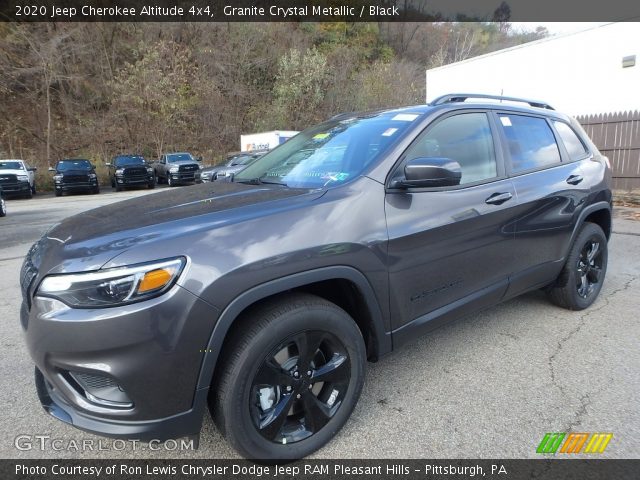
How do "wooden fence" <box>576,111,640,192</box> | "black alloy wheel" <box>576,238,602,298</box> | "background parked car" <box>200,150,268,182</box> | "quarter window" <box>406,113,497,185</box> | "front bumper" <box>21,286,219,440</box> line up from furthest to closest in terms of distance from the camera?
"background parked car" <box>200,150,268,182</box> < "wooden fence" <box>576,111,640,192</box> < "black alloy wheel" <box>576,238,602,298</box> < "quarter window" <box>406,113,497,185</box> < "front bumper" <box>21,286,219,440</box>

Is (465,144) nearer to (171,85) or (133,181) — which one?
(133,181)

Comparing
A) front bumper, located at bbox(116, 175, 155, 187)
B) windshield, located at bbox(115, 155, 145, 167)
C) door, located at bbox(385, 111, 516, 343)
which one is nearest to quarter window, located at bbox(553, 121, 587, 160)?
door, located at bbox(385, 111, 516, 343)

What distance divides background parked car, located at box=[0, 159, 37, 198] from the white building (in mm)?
19066

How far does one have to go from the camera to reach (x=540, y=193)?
10.9 ft

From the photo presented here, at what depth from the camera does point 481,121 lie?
10.2 ft

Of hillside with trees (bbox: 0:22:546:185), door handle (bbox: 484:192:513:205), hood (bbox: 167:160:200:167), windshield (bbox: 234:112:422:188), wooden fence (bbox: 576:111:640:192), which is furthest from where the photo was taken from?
hillside with trees (bbox: 0:22:546:185)

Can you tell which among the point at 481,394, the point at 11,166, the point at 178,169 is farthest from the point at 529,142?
the point at 11,166

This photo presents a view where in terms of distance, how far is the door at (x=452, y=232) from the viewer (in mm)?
2463

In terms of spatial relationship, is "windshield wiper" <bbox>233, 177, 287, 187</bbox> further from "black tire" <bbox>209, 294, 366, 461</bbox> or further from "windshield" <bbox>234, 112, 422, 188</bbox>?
"black tire" <bbox>209, 294, 366, 461</bbox>

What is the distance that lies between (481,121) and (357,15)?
1710 inches

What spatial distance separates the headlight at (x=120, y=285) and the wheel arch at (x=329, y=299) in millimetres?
284

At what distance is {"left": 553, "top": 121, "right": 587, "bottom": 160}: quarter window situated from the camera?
3.84 meters

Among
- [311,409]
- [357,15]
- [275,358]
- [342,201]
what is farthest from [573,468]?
[357,15]

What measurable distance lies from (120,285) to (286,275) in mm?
691
